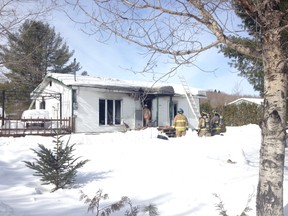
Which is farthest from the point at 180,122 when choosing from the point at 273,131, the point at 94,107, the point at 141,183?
the point at 273,131

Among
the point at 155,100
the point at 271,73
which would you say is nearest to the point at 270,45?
the point at 271,73

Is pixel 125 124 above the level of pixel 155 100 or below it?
below

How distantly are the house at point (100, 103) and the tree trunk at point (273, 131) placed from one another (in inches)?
671

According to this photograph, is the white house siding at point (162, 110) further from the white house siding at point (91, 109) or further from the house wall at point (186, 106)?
the white house siding at point (91, 109)

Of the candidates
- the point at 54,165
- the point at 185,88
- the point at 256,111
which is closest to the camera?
the point at 54,165

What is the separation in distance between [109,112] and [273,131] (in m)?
20.2

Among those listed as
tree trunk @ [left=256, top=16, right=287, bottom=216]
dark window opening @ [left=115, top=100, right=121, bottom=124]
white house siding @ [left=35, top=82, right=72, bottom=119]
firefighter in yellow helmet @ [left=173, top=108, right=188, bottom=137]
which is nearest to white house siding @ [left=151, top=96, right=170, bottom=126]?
dark window opening @ [left=115, top=100, right=121, bottom=124]

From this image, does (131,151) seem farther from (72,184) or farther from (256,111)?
(256,111)

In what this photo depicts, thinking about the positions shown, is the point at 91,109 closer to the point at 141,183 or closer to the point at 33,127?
the point at 33,127

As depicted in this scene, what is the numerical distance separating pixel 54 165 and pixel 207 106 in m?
29.1

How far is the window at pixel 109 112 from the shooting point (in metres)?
23.0

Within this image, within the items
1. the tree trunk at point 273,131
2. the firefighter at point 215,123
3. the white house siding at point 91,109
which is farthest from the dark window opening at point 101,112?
the tree trunk at point 273,131

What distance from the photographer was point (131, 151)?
11.4m

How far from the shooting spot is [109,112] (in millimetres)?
23328
